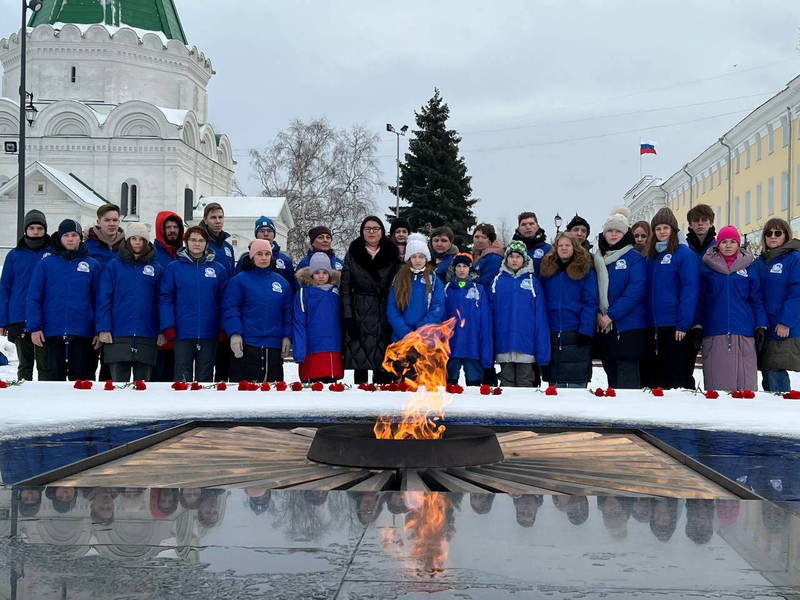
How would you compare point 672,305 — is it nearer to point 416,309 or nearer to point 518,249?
point 518,249

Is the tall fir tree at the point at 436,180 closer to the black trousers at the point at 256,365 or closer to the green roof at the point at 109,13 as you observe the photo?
the green roof at the point at 109,13

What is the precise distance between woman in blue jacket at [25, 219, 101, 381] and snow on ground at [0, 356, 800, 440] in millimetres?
1276

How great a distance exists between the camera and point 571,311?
6875 mm

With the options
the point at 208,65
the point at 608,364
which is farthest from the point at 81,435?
the point at 208,65

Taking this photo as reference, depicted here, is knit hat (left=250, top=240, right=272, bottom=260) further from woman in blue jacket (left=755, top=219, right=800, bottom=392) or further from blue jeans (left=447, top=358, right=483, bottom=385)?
woman in blue jacket (left=755, top=219, right=800, bottom=392)

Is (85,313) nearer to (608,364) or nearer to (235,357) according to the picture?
(235,357)

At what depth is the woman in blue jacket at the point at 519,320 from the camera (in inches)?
269

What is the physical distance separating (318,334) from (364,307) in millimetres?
427

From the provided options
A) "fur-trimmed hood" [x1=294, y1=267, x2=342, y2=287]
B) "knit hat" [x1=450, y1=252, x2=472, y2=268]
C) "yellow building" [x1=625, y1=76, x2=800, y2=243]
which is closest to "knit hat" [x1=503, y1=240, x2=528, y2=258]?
"knit hat" [x1=450, y1=252, x2=472, y2=268]

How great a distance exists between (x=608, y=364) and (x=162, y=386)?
348 cm

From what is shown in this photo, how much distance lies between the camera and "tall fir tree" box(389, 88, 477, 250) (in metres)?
38.0

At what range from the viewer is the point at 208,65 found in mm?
44219

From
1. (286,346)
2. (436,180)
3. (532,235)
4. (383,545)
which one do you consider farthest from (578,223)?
(436,180)

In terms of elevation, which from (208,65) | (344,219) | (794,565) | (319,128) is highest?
(208,65)
